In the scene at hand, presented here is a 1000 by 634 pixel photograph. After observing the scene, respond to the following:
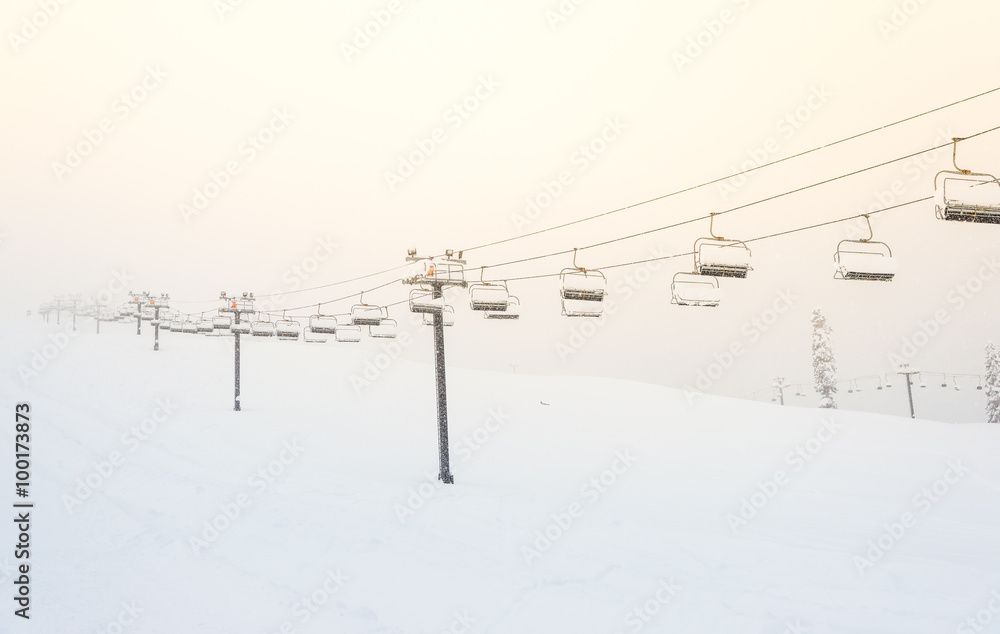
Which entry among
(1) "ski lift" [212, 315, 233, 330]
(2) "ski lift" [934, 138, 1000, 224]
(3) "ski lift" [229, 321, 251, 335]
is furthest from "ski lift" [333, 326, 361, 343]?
(2) "ski lift" [934, 138, 1000, 224]

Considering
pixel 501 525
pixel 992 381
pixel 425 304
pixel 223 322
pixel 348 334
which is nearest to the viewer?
pixel 501 525

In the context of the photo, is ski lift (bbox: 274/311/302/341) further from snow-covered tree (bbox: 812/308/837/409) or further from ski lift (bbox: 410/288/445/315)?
snow-covered tree (bbox: 812/308/837/409)

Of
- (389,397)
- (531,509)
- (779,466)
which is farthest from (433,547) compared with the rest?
(389,397)

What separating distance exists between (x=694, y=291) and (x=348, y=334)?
621 inches

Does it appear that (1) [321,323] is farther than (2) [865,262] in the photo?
Yes

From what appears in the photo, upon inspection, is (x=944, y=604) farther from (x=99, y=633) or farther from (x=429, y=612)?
(x=99, y=633)

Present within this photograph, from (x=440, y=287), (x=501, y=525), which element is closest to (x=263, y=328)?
(x=440, y=287)

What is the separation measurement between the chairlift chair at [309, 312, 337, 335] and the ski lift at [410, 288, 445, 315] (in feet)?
21.1

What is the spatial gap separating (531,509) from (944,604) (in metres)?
9.27

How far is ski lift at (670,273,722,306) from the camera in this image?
8898 mm

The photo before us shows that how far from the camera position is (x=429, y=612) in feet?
34.1

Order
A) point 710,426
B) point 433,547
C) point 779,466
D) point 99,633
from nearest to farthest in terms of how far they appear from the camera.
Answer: point 99,633 → point 433,547 → point 779,466 → point 710,426

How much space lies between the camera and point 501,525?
48.0ft

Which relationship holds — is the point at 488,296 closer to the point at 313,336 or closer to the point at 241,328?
the point at 313,336
